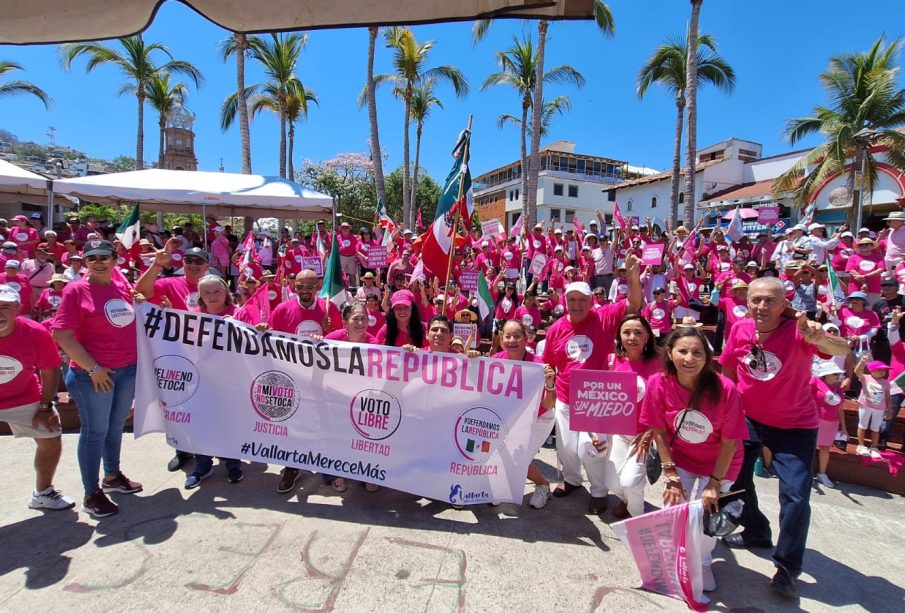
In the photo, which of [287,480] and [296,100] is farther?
[296,100]

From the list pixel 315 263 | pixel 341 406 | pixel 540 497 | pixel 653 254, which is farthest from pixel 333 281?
pixel 653 254

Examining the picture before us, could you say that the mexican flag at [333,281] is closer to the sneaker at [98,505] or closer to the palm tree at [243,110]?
the sneaker at [98,505]

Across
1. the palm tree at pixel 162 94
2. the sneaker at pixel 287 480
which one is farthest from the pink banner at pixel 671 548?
the palm tree at pixel 162 94

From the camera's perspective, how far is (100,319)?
355 centimetres

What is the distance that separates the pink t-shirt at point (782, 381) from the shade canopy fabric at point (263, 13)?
258cm

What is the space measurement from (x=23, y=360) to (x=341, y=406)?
2297mm

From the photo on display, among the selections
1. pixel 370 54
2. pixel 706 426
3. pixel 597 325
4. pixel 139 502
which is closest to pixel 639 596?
pixel 706 426

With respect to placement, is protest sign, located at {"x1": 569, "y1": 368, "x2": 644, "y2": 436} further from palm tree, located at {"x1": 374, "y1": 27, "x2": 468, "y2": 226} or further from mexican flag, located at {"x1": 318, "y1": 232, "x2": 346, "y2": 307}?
palm tree, located at {"x1": 374, "y1": 27, "x2": 468, "y2": 226}

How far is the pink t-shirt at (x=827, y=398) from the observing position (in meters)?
4.81

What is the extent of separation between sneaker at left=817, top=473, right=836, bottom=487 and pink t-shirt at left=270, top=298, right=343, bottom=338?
538 cm

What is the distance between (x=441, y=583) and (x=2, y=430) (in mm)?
5268

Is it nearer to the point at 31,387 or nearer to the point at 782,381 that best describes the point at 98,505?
the point at 31,387

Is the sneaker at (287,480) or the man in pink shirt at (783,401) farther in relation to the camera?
the sneaker at (287,480)

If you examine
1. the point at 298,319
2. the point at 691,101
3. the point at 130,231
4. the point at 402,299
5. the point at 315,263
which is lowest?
the point at 298,319
